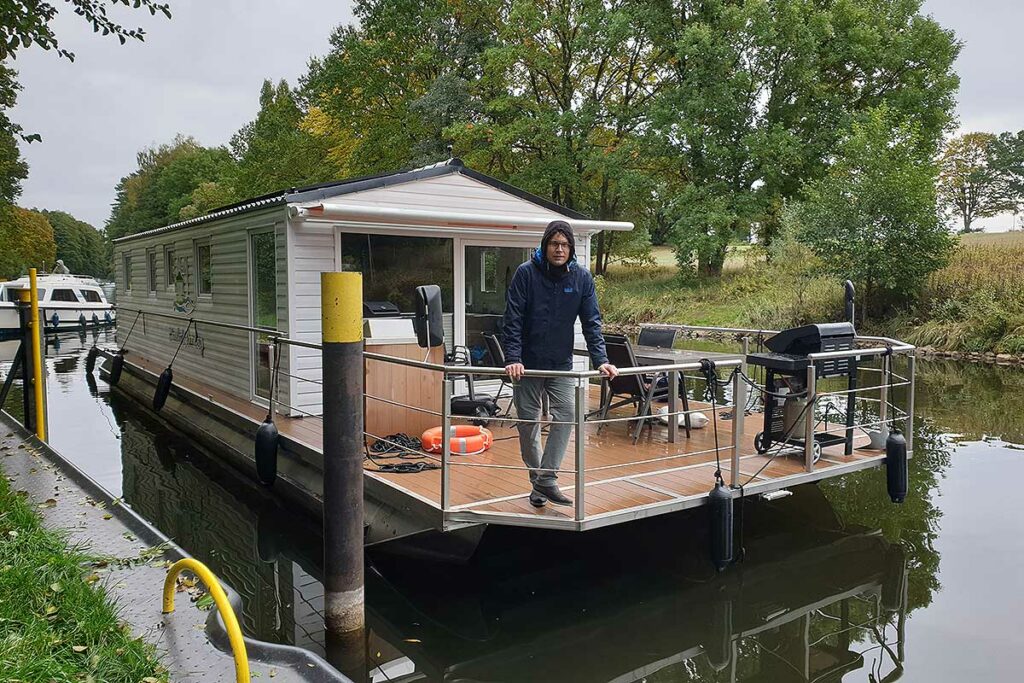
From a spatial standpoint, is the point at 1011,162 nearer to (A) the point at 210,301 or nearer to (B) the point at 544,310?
(A) the point at 210,301

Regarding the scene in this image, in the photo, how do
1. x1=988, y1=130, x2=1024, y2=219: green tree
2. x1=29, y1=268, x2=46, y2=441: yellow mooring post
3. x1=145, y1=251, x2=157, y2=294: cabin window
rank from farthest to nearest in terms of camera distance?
x1=988, y1=130, x2=1024, y2=219: green tree, x1=145, y1=251, x2=157, y2=294: cabin window, x1=29, y1=268, x2=46, y2=441: yellow mooring post

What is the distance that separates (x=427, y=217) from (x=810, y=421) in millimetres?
4121

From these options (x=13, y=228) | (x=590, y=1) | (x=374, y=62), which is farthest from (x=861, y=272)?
(x=13, y=228)

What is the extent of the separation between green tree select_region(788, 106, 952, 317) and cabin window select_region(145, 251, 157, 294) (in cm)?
1509

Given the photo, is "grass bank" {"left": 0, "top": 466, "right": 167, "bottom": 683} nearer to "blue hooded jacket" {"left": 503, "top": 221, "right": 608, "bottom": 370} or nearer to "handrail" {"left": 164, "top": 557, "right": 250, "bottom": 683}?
"handrail" {"left": 164, "top": 557, "right": 250, "bottom": 683}

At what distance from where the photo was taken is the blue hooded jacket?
16.0 ft

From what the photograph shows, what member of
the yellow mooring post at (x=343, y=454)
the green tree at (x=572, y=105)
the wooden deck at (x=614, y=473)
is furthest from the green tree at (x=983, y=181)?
the yellow mooring post at (x=343, y=454)

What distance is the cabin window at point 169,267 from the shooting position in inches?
485

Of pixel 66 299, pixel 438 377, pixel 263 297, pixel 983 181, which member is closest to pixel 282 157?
pixel 66 299

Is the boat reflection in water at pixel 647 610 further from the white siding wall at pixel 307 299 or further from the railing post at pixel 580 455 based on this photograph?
the white siding wall at pixel 307 299

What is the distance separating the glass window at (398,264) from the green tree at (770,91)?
1767 cm

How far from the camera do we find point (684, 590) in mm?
5520

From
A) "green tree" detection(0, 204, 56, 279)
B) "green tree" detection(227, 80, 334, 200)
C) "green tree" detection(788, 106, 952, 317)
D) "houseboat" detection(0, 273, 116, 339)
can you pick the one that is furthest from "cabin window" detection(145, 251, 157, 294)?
"green tree" detection(227, 80, 334, 200)

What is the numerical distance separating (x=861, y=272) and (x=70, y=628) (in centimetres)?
1896
